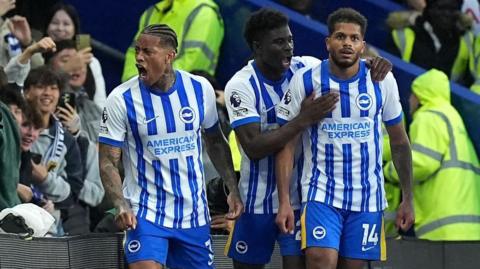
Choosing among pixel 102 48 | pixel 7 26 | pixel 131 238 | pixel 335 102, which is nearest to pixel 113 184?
pixel 131 238

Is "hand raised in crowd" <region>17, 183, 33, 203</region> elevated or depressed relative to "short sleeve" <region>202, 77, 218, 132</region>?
depressed

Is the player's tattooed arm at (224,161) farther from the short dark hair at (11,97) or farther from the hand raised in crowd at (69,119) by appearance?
the hand raised in crowd at (69,119)

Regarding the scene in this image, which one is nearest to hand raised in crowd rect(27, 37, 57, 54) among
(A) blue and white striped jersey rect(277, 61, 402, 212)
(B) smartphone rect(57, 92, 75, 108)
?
(B) smartphone rect(57, 92, 75, 108)

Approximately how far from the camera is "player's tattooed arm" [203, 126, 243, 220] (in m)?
11.1

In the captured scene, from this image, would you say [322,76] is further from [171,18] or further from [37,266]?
[171,18]

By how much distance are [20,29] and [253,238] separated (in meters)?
4.26

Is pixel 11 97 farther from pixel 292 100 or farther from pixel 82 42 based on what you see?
pixel 292 100

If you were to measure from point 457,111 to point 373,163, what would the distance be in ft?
14.8

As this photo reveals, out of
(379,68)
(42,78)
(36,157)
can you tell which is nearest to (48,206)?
(36,157)

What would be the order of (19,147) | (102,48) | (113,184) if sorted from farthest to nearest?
1. (102,48)
2. (19,147)
3. (113,184)

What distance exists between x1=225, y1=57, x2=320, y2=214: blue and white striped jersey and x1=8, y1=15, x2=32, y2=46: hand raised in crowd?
12.9ft

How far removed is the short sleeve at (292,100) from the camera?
11.1 m

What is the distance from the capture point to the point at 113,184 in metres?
10.7

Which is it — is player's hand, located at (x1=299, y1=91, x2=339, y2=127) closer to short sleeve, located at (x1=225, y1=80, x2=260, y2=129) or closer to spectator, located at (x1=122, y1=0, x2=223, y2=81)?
short sleeve, located at (x1=225, y1=80, x2=260, y2=129)
